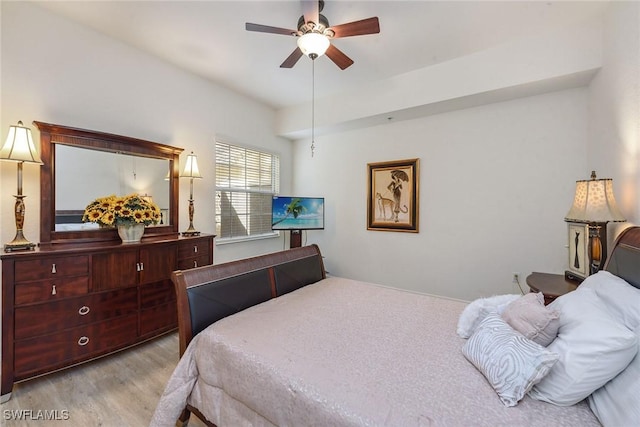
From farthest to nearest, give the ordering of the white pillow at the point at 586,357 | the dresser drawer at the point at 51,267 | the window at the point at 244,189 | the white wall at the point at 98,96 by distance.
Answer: the window at the point at 244,189
the white wall at the point at 98,96
the dresser drawer at the point at 51,267
the white pillow at the point at 586,357

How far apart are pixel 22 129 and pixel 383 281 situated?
407 cm

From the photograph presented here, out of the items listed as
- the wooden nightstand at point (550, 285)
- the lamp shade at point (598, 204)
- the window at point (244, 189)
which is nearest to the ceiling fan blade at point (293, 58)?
the window at point (244, 189)

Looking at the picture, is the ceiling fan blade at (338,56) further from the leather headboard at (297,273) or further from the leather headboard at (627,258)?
the leather headboard at (627,258)

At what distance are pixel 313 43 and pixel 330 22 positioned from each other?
0.62 m

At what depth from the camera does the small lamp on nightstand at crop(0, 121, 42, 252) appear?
77.3 inches

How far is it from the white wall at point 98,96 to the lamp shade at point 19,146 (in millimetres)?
228

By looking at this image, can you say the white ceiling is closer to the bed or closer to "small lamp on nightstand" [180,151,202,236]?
"small lamp on nightstand" [180,151,202,236]

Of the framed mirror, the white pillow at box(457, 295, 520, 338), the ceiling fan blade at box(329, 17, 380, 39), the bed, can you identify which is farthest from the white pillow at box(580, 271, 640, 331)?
the framed mirror

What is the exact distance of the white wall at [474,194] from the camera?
2758 millimetres

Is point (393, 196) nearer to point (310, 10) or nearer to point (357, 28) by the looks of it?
point (357, 28)

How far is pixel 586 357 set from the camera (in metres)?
0.92

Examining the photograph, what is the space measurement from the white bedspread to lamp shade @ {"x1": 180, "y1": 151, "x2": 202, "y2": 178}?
2.02 metres

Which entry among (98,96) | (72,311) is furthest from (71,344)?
(98,96)

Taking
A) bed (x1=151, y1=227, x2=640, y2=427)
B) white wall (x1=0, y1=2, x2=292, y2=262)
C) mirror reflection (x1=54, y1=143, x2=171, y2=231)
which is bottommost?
bed (x1=151, y1=227, x2=640, y2=427)
